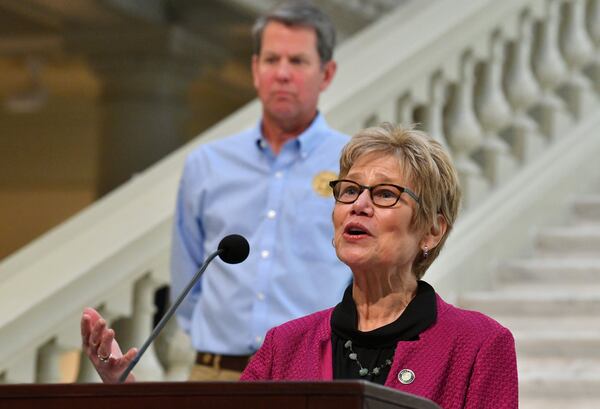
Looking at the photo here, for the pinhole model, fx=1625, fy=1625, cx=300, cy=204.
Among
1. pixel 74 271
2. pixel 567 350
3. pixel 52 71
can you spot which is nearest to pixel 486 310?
pixel 567 350

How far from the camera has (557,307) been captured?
5.79 meters

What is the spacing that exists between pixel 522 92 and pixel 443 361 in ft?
11.1

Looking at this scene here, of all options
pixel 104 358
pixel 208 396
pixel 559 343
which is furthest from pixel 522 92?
pixel 208 396

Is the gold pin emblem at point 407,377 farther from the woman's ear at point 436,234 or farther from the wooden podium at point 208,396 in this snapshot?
the wooden podium at point 208,396

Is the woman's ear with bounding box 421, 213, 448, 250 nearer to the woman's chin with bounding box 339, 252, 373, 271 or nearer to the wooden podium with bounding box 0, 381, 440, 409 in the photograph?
the woman's chin with bounding box 339, 252, 373, 271

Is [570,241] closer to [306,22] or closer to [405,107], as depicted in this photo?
[405,107]

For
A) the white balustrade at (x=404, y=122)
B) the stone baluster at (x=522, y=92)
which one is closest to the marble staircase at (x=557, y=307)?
the white balustrade at (x=404, y=122)

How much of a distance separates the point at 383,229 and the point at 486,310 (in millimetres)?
2709

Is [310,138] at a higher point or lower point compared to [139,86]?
lower

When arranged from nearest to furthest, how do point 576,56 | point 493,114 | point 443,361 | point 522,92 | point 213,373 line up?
point 443,361, point 213,373, point 493,114, point 522,92, point 576,56

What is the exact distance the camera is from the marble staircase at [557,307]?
524 cm

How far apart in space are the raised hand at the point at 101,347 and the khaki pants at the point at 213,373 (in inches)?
50.3

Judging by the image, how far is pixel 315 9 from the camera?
15.5ft

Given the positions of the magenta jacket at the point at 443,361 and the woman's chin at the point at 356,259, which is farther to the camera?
the woman's chin at the point at 356,259
